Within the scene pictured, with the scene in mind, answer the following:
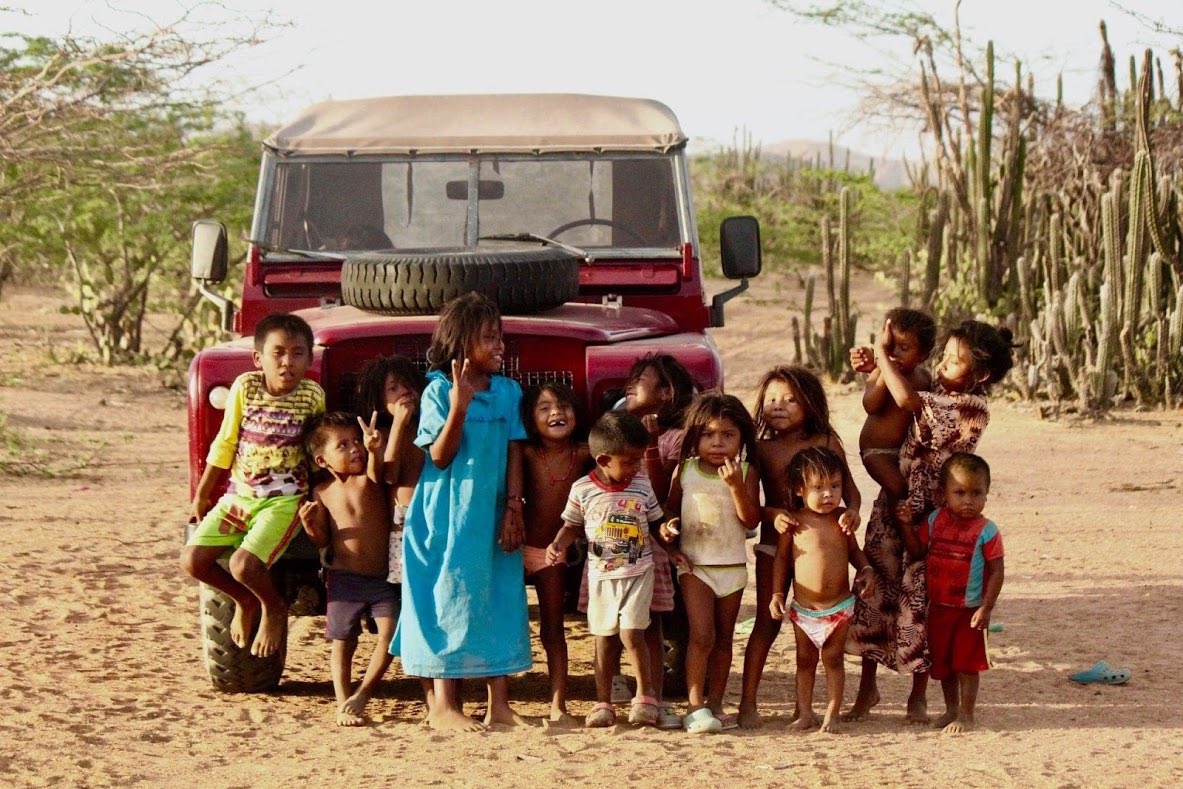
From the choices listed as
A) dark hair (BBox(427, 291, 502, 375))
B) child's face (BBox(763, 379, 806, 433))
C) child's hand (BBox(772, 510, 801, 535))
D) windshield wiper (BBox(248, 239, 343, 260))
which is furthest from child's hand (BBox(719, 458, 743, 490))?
windshield wiper (BBox(248, 239, 343, 260))

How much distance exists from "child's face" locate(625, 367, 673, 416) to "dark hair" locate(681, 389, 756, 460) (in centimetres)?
10

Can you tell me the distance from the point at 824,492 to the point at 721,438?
1.14 ft

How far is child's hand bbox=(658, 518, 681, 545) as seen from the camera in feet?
16.4

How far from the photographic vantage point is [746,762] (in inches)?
182

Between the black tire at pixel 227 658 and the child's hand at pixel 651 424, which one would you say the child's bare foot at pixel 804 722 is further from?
the black tire at pixel 227 658

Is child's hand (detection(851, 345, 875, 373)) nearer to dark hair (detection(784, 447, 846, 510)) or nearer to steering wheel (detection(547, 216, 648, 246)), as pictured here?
dark hair (detection(784, 447, 846, 510))

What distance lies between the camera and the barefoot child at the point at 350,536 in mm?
5086

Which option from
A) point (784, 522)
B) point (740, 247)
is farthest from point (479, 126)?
point (784, 522)

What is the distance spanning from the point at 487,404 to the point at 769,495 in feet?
3.07

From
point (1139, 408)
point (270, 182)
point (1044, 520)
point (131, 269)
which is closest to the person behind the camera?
point (270, 182)

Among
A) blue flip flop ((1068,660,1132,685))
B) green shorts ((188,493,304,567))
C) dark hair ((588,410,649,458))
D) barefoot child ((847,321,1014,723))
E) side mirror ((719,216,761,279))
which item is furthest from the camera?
side mirror ((719,216,761,279))

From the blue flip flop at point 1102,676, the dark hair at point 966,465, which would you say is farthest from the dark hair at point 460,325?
the blue flip flop at point 1102,676

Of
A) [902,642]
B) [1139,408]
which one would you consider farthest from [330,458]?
A: [1139,408]

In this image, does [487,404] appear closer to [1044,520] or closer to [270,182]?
[270,182]
